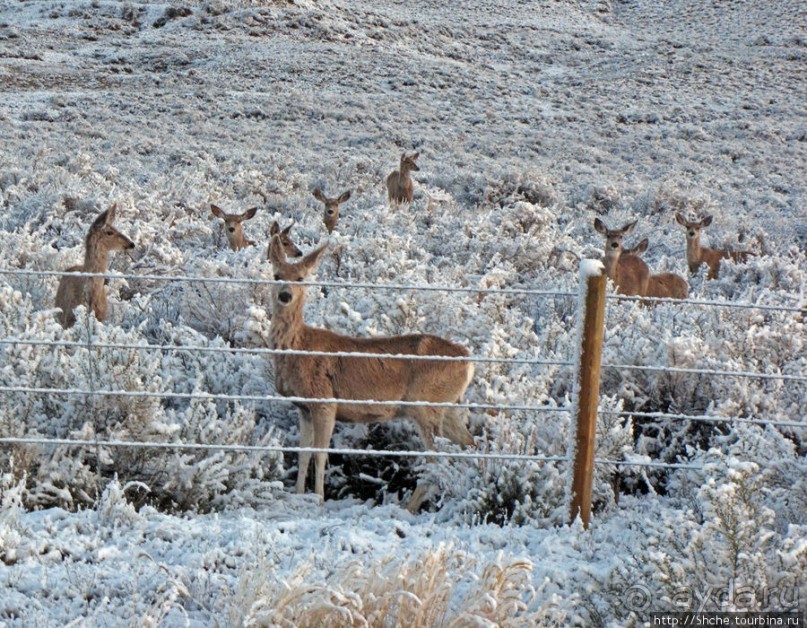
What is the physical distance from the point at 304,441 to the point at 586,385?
219 centimetres

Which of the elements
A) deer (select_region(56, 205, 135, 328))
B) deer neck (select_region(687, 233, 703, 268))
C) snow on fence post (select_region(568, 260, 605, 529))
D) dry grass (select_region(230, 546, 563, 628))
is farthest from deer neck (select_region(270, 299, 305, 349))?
deer neck (select_region(687, 233, 703, 268))

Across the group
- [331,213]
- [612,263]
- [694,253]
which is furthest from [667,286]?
[331,213]

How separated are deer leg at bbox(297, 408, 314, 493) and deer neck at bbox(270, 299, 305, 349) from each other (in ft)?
1.57

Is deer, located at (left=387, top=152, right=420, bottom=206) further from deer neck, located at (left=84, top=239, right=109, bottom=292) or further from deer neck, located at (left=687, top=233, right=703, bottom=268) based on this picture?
deer neck, located at (left=84, top=239, right=109, bottom=292)

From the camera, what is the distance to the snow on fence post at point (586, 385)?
4.27m

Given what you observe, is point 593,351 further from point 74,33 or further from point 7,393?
point 74,33

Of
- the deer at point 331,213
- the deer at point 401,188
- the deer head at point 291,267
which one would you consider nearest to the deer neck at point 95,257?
the deer head at point 291,267

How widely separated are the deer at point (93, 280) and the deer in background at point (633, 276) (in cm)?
533

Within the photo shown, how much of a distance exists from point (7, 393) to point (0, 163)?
12.7 meters

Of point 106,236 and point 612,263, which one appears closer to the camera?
point 106,236

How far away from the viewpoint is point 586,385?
14.3ft

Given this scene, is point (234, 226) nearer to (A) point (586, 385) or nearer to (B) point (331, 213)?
(B) point (331, 213)

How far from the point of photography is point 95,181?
1534cm

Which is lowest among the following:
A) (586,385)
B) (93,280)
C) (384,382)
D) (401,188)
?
(384,382)
